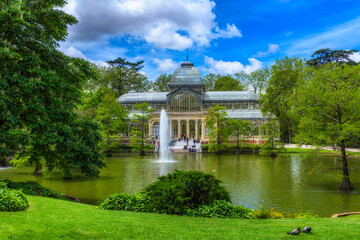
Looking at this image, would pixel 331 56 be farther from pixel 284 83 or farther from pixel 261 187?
pixel 261 187

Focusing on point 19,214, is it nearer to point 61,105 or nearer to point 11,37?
point 61,105

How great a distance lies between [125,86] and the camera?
3061 inches

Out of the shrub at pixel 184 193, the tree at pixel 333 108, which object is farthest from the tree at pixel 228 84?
the shrub at pixel 184 193

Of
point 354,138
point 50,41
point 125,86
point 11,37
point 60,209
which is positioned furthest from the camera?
point 125,86

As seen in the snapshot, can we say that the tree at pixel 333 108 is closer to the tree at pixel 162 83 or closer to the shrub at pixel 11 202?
the shrub at pixel 11 202

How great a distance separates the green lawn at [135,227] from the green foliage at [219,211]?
0.79 m

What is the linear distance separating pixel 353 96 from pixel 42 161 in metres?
19.3

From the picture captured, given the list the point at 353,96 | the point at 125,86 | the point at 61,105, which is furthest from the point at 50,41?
the point at 125,86

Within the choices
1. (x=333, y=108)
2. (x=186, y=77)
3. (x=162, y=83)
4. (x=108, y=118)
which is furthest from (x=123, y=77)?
(x=333, y=108)

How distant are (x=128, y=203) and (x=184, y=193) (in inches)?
80.2

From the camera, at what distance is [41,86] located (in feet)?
33.4

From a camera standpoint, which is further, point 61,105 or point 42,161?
point 42,161

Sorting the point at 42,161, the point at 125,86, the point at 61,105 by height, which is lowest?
the point at 42,161

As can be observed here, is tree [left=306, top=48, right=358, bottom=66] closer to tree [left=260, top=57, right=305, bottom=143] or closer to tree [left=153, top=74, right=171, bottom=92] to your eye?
tree [left=260, top=57, right=305, bottom=143]
